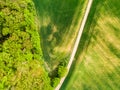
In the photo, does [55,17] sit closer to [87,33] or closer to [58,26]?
[58,26]

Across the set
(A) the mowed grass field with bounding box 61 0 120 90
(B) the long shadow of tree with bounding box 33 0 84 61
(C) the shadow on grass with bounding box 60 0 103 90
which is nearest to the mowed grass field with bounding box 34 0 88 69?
(B) the long shadow of tree with bounding box 33 0 84 61

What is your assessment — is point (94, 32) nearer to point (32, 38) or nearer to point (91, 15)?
point (91, 15)

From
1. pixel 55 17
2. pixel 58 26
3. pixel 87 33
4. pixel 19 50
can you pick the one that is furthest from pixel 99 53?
pixel 19 50

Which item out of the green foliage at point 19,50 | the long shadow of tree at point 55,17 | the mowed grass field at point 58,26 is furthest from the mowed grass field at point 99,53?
the green foliage at point 19,50

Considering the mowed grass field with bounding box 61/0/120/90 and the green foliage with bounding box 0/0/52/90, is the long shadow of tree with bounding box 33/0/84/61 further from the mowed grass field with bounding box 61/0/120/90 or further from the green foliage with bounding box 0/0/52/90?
the mowed grass field with bounding box 61/0/120/90

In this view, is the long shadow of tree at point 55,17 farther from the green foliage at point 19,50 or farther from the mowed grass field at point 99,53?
the mowed grass field at point 99,53
